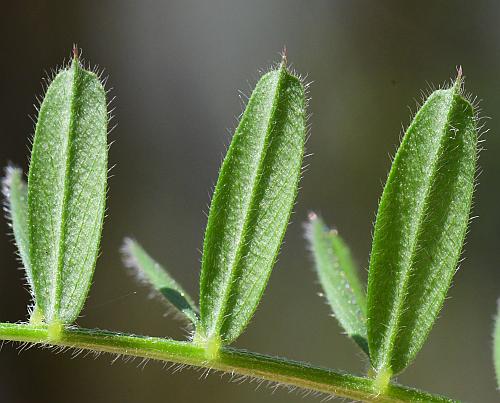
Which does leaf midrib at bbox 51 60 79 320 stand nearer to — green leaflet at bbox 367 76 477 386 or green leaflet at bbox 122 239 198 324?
green leaflet at bbox 122 239 198 324

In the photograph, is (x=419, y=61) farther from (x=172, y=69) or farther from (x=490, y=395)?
(x=490, y=395)

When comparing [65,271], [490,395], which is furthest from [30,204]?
[490,395]

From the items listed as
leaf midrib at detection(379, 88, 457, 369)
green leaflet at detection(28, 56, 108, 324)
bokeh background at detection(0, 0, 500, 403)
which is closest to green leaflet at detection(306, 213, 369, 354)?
leaf midrib at detection(379, 88, 457, 369)

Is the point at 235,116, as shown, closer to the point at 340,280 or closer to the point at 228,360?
the point at 340,280

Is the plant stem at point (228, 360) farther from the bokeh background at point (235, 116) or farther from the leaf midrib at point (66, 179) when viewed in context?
the bokeh background at point (235, 116)

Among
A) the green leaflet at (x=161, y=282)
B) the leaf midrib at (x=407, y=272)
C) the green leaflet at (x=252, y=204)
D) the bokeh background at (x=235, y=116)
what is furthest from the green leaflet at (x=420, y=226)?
the bokeh background at (x=235, y=116)
